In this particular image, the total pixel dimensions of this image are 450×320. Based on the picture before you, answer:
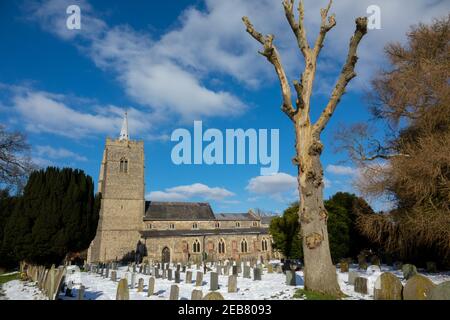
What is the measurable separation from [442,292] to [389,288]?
67.9 inches

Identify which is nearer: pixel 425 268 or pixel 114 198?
pixel 425 268

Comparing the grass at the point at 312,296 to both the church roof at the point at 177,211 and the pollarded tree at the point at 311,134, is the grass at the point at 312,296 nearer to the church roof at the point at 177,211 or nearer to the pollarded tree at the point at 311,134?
the pollarded tree at the point at 311,134

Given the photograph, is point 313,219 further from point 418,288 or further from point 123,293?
point 123,293

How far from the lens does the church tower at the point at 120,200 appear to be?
3603 centimetres

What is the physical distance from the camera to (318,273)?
851cm

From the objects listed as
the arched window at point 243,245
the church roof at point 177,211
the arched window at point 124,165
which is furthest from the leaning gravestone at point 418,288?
the arched window at point 124,165

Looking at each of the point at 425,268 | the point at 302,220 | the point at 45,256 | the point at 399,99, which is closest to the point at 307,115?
the point at 302,220

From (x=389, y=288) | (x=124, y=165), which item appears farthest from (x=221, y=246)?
(x=389, y=288)

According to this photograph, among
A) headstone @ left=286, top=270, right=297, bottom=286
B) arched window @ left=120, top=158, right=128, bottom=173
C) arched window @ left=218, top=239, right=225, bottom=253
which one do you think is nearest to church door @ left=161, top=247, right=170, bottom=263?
arched window @ left=218, top=239, right=225, bottom=253

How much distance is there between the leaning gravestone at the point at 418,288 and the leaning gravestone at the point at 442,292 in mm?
445

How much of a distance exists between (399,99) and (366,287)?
27.8 ft

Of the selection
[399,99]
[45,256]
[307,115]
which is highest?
Result: [399,99]
